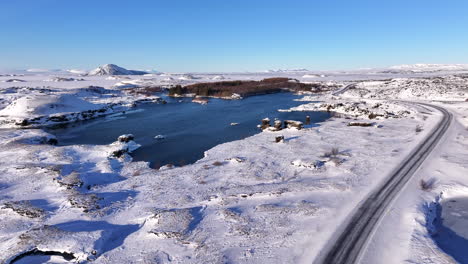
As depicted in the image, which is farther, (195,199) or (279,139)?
(279,139)

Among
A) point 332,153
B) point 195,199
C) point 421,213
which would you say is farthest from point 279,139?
point 421,213

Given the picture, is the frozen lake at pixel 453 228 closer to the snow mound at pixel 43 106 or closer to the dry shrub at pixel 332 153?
the dry shrub at pixel 332 153

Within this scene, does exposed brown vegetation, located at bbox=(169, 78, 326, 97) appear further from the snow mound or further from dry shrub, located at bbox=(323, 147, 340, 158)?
dry shrub, located at bbox=(323, 147, 340, 158)

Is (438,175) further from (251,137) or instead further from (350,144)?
(251,137)

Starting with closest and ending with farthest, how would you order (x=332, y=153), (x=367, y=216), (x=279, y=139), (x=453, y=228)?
(x=453, y=228) < (x=367, y=216) < (x=332, y=153) < (x=279, y=139)

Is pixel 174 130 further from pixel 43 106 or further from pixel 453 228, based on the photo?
pixel 453 228

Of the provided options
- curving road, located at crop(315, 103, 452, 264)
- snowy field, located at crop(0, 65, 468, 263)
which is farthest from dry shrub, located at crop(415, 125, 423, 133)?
curving road, located at crop(315, 103, 452, 264)
